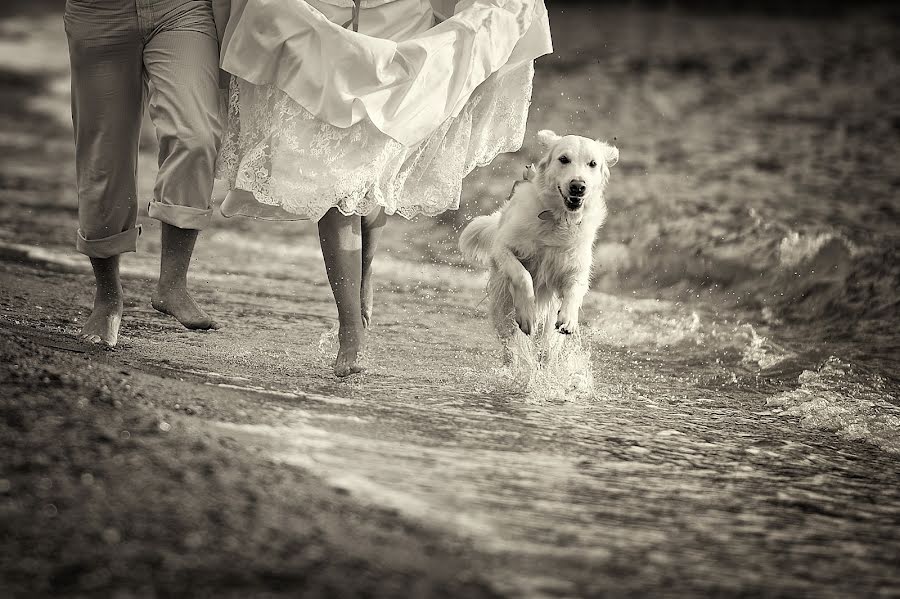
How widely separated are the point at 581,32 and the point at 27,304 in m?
20.9

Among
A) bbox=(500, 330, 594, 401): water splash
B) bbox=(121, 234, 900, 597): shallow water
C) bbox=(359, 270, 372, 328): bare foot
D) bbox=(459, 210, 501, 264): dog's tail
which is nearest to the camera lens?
bbox=(121, 234, 900, 597): shallow water

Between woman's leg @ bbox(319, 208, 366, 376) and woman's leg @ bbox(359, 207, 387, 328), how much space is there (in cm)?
30

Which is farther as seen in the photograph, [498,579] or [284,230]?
[284,230]

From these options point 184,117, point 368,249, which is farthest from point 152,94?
point 368,249

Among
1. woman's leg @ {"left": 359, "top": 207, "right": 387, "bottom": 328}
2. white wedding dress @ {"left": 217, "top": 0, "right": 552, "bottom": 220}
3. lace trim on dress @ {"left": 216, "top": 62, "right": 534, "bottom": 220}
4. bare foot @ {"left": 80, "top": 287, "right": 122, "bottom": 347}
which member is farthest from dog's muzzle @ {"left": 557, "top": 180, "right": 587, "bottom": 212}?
bare foot @ {"left": 80, "top": 287, "right": 122, "bottom": 347}

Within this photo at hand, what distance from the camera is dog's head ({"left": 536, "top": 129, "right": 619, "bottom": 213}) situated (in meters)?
4.86

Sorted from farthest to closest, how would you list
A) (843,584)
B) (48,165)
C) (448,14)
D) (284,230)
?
(48,165), (284,230), (448,14), (843,584)

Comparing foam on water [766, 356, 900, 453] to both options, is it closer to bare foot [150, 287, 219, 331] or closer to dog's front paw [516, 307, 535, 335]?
dog's front paw [516, 307, 535, 335]

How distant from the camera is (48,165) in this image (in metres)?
10.2

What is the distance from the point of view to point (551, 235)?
5.07 m

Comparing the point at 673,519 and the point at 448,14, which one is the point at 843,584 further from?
the point at 448,14

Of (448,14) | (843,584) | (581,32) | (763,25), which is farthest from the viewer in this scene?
(763,25)

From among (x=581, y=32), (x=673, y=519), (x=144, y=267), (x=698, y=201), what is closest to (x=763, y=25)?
(x=581, y=32)

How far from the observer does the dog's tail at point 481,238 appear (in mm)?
5461
